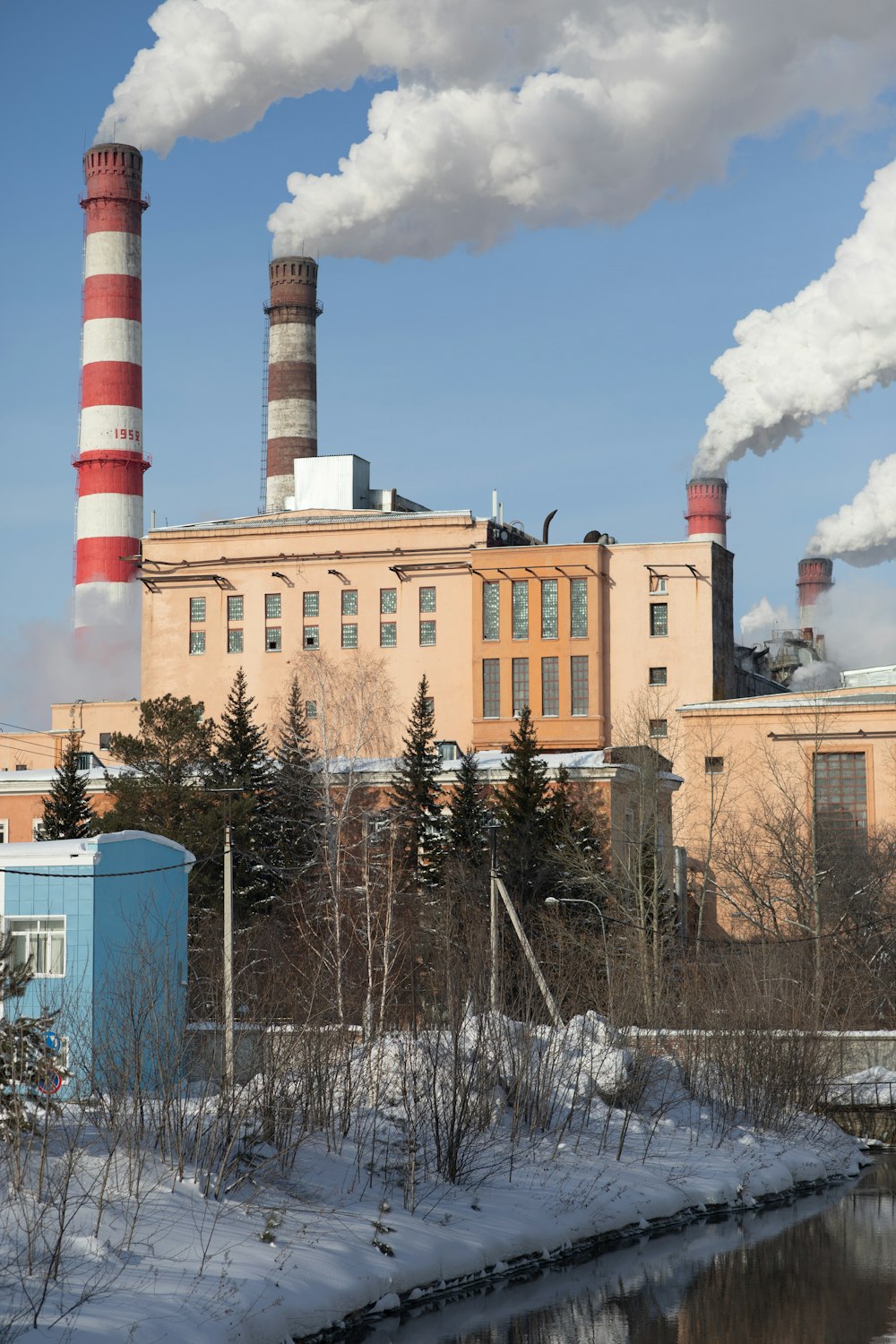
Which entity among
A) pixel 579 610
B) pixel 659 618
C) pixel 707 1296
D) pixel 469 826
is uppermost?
pixel 579 610

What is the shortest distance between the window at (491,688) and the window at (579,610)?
2.83 m

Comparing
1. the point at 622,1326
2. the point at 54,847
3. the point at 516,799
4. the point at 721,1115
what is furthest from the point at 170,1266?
the point at 516,799

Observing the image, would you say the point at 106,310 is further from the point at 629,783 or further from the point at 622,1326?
the point at 622,1326

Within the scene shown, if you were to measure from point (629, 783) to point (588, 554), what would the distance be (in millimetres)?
15495

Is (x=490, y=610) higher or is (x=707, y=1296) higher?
(x=490, y=610)

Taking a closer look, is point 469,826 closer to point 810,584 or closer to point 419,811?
point 419,811

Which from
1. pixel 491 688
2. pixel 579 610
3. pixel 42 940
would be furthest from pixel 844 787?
pixel 42 940

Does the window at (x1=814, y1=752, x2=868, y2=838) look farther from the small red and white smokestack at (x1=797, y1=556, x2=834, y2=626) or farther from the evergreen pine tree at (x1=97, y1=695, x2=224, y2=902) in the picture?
the small red and white smokestack at (x1=797, y1=556, x2=834, y2=626)

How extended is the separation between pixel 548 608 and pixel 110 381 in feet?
60.3

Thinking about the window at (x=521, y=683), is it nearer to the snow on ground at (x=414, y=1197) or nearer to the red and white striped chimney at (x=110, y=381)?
the red and white striped chimney at (x=110, y=381)

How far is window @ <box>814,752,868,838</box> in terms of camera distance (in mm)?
54500

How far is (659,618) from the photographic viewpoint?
6169cm

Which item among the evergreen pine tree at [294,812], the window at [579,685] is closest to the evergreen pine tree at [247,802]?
the evergreen pine tree at [294,812]

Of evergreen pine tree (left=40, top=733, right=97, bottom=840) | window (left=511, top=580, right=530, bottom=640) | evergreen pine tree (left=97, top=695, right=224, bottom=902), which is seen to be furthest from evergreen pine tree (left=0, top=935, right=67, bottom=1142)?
window (left=511, top=580, right=530, bottom=640)
